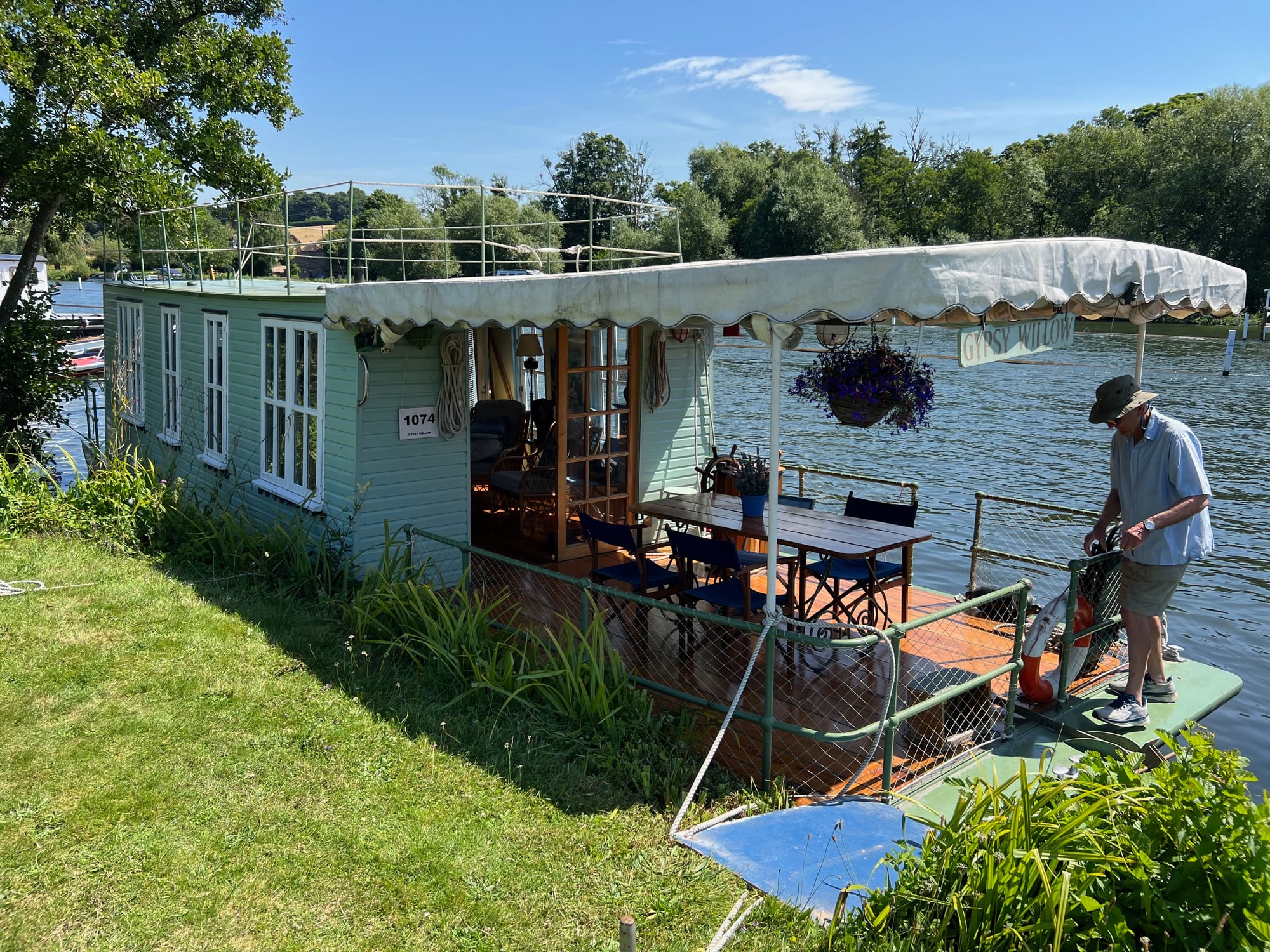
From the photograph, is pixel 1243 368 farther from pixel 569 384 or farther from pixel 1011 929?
pixel 1011 929

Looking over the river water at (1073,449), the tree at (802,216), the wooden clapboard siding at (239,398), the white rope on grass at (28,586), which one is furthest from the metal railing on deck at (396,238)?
the tree at (802,216)

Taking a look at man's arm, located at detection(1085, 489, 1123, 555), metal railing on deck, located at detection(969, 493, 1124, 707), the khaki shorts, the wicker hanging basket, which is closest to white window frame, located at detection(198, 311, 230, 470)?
the wicker hanging basket

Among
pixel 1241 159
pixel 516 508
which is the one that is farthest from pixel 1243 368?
pixel 516 508

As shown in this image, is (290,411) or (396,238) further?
(396,238)

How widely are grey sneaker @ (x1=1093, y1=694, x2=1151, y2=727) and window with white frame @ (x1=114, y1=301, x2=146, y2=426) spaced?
1077 centimetres

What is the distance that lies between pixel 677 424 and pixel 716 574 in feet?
9.19

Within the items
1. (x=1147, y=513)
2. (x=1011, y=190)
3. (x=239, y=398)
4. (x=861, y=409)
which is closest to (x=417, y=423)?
(x=239, y=398)

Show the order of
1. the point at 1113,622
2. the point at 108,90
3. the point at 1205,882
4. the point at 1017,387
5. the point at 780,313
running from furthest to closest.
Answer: the point at 1017,387, the point at 108,90, the point at 1113,622, the point at 780,313, the point at 1205,882

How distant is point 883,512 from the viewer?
7.39 m

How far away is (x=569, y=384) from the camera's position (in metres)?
8.47

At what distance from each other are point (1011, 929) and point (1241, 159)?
166 ft

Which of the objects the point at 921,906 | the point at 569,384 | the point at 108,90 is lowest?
the point at 921,906

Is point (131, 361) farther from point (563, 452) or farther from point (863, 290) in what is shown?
point (863, 290)

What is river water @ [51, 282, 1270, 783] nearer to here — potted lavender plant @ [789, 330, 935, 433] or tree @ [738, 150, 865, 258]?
potted lavender plant @ [789, 330, 935, 433]
